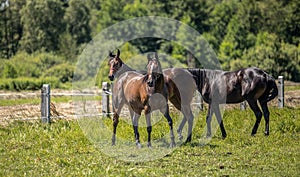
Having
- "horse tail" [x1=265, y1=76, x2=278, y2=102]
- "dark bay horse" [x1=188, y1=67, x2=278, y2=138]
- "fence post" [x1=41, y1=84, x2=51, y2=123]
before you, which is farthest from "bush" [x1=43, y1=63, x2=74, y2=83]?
"horse tail" [x1=265, y1=76, x2=278, y2=102]

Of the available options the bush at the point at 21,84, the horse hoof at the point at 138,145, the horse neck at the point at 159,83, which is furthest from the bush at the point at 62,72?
the horse neck at the point at 159,83

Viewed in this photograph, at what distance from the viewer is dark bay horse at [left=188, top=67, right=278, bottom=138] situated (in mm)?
13438

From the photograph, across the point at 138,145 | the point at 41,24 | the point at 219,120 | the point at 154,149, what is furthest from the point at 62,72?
the point at 154,149

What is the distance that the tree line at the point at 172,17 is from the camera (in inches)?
2253

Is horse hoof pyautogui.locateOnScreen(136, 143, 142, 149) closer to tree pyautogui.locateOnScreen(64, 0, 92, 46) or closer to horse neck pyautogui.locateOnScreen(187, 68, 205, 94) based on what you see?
horse neck pyautogui.locateOnScreen(187, 68, 205, 94)

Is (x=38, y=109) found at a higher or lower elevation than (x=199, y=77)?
lower

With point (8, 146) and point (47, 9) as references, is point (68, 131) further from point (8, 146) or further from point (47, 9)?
point (47, 9)

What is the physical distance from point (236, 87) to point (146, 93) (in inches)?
143

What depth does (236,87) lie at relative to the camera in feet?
44.9

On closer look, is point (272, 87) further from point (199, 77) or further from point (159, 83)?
point (159, 83)

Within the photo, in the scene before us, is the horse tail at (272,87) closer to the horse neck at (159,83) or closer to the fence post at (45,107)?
the horse neck at (159,83)

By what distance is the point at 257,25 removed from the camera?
209 ft

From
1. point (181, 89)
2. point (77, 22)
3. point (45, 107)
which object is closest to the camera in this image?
point (181, 89)

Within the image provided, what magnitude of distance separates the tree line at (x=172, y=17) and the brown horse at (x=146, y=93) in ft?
125
